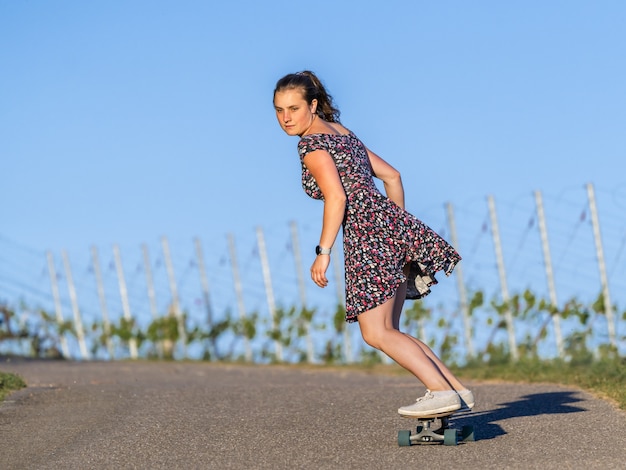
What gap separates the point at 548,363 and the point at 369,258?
522cm

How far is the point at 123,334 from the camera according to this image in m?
15.0

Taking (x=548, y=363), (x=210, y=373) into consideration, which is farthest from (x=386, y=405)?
(x=210, y=373)

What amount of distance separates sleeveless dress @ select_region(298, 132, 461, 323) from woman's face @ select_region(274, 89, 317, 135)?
0.11 meters

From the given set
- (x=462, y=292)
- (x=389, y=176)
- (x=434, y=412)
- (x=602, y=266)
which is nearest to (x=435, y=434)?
(x=434, y=412)

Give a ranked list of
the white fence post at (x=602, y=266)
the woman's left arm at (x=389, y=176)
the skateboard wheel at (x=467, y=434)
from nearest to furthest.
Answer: the skateboard wheel at (x=467, y=434)
the woman's left arm at (x=389, y=176)
the white fence post at (x=602, y=266)

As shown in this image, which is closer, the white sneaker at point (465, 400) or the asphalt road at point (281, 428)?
the asphalt road at point (281, 428)

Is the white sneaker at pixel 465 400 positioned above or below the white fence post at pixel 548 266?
below

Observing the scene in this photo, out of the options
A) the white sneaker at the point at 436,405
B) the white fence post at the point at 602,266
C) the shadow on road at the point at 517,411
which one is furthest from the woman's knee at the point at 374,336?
the white fence post at the point at 602,266

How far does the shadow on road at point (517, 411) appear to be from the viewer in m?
5.07

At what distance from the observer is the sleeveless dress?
459 cm

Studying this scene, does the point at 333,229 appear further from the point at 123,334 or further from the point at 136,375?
the point at 123,334

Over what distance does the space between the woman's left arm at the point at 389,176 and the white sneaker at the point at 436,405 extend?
37.8 inches

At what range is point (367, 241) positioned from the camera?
4652 mm

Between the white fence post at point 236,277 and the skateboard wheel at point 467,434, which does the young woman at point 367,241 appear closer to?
the skateboard wheel at point 467,434
